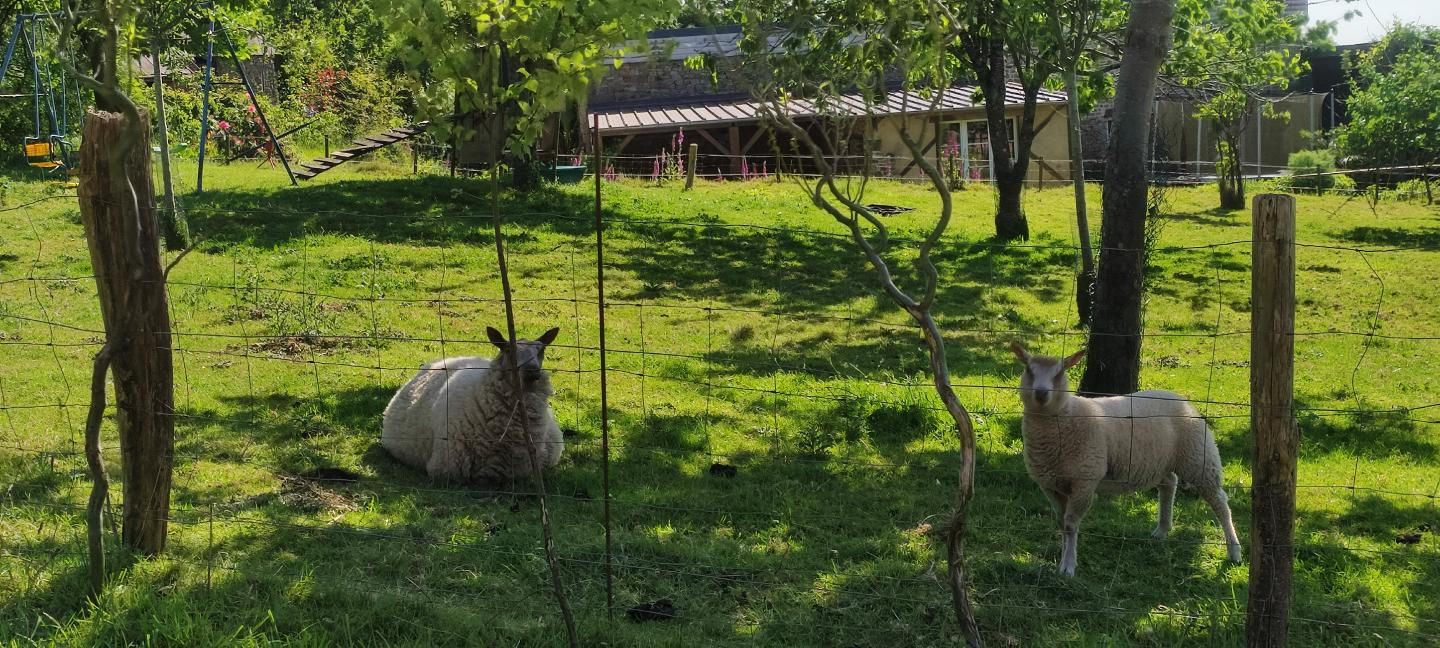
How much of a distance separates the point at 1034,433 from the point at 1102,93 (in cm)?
1368

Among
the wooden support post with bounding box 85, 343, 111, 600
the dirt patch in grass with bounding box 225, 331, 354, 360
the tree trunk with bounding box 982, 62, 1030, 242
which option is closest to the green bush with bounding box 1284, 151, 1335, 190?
the tree trunk with bounding box 982, 62, 1030, 242

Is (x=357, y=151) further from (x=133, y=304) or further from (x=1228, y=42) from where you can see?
(x=133, y=304)

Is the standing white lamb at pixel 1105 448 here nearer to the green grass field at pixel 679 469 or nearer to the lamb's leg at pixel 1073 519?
the lamb's leg at pixel 1073 519

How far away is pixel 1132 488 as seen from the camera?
6027mm

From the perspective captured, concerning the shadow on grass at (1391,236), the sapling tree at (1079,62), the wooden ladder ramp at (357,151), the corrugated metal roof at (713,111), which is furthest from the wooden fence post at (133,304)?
the corrugated metal roof at (713,111)

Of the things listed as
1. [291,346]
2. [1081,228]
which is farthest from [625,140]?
[291,346]

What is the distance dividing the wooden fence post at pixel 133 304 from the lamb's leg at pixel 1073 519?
4419 mm

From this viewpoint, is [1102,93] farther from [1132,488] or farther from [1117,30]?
[1132,488]

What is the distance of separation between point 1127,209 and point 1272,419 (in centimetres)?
380

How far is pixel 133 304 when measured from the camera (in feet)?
15.0

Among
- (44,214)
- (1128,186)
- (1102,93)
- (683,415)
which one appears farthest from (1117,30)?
(44,214)

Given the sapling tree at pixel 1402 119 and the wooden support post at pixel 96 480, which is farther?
the sapling tree at pixel 1402 119

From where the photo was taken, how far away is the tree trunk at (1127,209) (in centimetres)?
745

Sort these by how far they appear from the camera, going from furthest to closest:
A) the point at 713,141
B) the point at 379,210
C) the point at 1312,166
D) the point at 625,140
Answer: the point at 1312,166 → the point at 713,141 → the point at 625,140 → the point at 379,210
